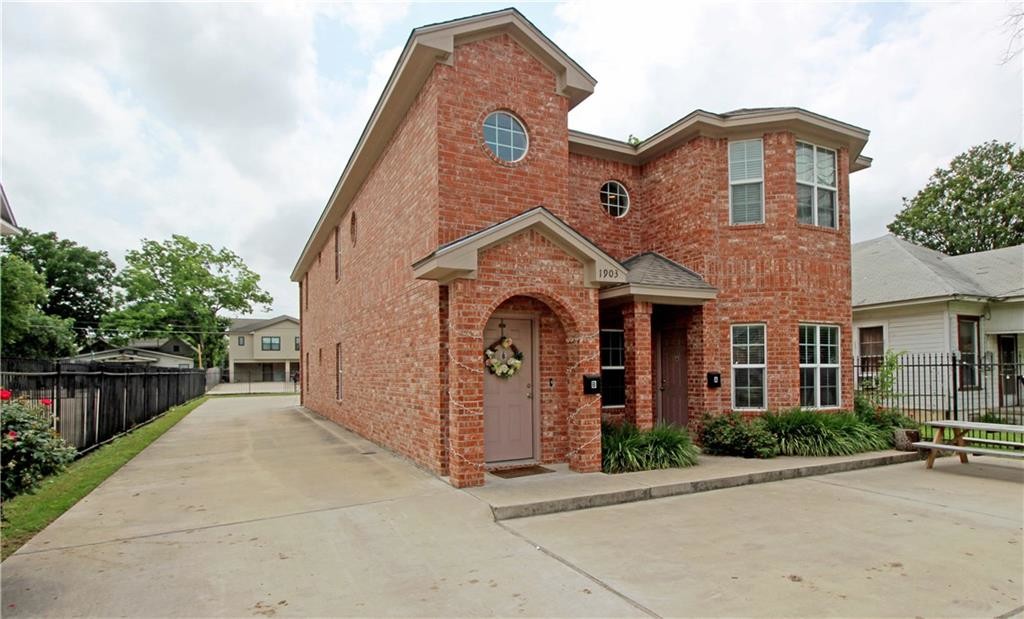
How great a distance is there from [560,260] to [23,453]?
6.05m

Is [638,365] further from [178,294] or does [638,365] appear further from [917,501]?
[178,294]

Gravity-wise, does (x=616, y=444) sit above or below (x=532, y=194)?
below

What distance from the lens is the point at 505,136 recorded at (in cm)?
846

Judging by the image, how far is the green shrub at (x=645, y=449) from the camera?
804cm

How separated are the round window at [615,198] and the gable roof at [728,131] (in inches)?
21.6

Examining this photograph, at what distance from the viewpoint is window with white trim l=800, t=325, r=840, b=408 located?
1042 cm

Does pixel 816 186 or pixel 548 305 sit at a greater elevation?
pixel 816 186

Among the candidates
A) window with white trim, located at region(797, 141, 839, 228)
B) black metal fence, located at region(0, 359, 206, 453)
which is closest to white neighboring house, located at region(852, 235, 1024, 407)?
window with white trim, located at region(797, 141, 839, 228)

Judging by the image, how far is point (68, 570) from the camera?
4.62 metres

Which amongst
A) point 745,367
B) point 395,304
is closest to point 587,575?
point 395,304

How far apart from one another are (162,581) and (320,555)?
A: 1.20 metres

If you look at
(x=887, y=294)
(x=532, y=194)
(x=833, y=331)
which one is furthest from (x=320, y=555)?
(x=887, y=294)

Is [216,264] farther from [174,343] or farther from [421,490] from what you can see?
[421,490]

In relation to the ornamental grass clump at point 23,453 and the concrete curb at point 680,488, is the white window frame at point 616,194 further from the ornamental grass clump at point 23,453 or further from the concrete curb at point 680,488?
the ornamental grass clump at point 23,453
